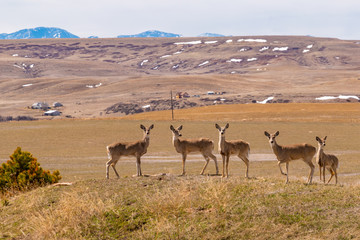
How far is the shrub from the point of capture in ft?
61.7

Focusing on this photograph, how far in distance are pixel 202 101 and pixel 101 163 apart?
83651 mm

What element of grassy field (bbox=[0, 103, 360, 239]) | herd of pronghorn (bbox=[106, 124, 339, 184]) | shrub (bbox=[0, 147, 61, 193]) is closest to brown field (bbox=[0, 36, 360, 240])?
grassy field (bbox=[0, 103, 360, 239])

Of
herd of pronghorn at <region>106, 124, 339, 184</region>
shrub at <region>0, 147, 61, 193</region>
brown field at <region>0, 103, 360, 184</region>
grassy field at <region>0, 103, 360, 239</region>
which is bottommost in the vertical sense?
brown field at <region>0, 103, 360, 184</region>

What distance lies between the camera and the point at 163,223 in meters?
10.8

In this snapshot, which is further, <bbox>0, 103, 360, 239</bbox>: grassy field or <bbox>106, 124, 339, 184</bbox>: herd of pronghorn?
<bbox>106, 124, 339, 184</bbox>: herd of pronghorn

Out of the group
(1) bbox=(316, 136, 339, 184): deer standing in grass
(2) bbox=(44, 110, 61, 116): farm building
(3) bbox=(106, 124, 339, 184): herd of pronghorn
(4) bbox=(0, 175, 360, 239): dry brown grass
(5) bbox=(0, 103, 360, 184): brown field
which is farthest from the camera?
(2) bbox=(44, 110, 61, 116): farm building

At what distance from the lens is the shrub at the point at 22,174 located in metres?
18.8

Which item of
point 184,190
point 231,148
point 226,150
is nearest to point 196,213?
point 184,190

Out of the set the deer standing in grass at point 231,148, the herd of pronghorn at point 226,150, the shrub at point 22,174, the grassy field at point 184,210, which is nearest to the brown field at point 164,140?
the shrub at point 22,174

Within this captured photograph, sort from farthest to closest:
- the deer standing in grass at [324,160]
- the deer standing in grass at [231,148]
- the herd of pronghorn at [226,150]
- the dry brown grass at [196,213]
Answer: the deer standing in grass at [324,160] < the deer standing in grass at [231,148] < the herd of pronghorn at [226,150] < the dry brown grass at [196,213]

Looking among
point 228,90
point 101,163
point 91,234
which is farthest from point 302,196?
point 228,90

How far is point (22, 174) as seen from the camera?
19.2 metres

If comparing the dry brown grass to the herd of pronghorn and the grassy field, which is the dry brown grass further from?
the herd of pronghorn

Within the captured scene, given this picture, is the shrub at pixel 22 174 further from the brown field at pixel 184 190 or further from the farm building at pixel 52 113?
the farm building at pixel 52 113
